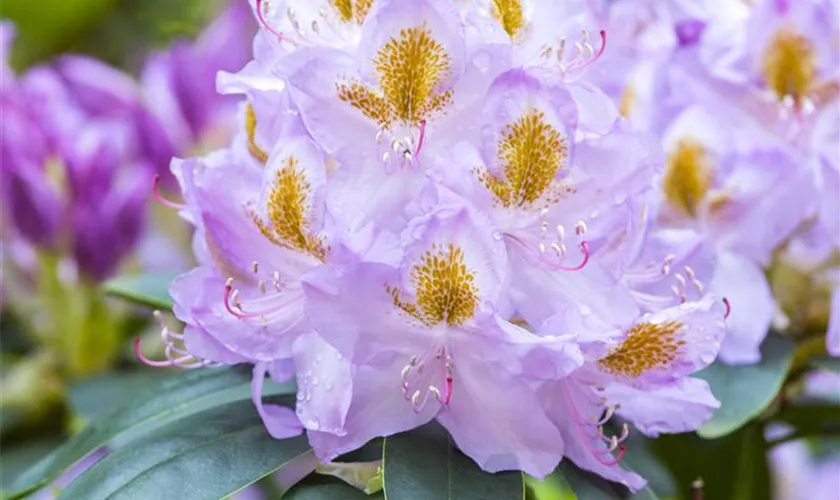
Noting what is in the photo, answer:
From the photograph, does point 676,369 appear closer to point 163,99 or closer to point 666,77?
point 666,77

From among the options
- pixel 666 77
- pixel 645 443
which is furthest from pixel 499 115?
pixel 645 443

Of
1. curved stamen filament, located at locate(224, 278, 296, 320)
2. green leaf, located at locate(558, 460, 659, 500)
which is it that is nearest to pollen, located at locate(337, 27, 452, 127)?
curved stamen filament, located at locate(224, 278, 296, 320)

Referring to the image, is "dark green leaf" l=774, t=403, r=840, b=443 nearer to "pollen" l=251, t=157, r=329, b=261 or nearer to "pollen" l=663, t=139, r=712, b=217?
"pollen" l=663, t=139, r=712, b=217

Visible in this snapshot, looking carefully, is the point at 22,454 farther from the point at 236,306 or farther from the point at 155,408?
the point at 236,306

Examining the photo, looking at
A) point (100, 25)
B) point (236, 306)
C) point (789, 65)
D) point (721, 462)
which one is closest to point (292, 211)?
point (236, 306)

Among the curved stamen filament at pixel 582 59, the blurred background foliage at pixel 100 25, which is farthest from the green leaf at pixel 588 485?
the blurred background foliage at pixel 100 25
